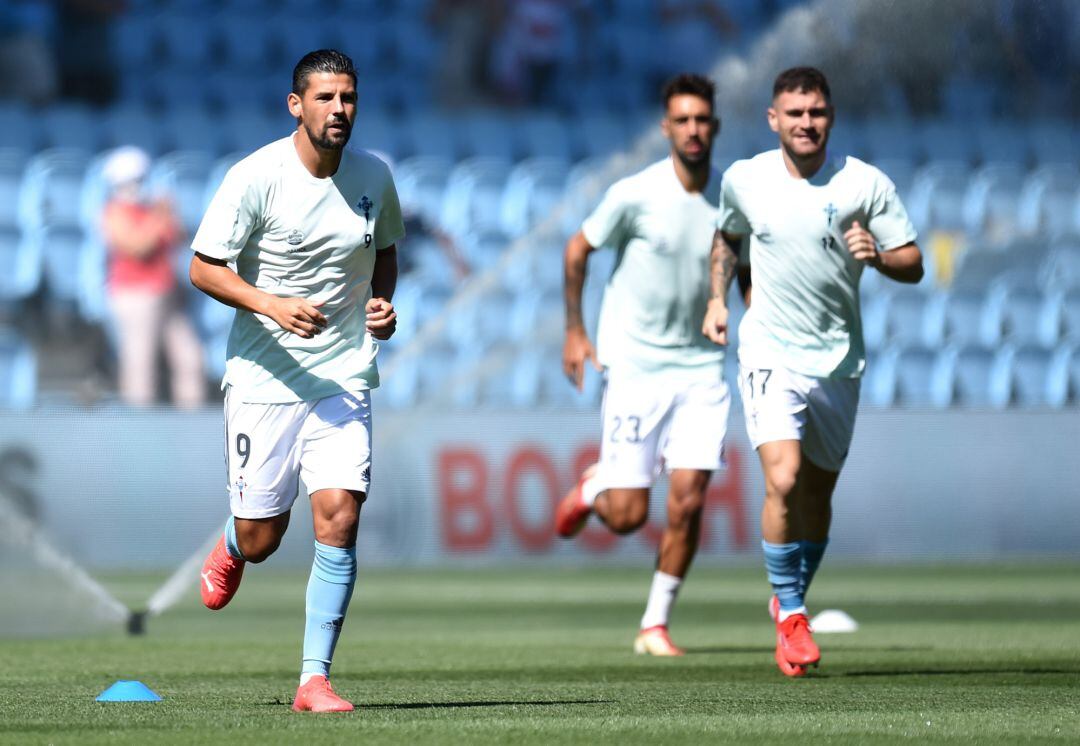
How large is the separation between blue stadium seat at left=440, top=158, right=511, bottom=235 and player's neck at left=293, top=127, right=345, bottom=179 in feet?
37.2

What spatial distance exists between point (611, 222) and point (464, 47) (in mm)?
10768

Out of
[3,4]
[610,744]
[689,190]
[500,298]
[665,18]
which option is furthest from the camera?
[665,18]

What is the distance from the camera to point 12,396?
48.9 ft

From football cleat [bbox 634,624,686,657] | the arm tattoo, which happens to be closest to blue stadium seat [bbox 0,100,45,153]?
football cleat [bbox 634,624,686,657]

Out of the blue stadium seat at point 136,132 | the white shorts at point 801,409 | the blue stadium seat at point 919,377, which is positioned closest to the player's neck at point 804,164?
the white shorts at point 801,409

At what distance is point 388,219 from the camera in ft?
20.3

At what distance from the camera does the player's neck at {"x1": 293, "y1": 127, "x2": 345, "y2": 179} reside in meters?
5.96

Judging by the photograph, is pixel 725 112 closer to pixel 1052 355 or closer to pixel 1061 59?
pixel 1061 59

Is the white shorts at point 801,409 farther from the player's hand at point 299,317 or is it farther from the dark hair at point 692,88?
the player's hand at point 299,317

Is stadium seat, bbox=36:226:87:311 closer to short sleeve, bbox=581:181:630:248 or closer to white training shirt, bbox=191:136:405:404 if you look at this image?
short sleeve, bbox=581:181:630:248

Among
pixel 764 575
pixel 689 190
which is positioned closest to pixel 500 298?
pixel 764 575

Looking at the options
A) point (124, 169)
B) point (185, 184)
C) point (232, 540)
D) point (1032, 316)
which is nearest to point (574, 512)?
point (232, 540)

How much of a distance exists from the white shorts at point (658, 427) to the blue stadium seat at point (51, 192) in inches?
336

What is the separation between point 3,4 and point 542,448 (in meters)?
7.29
